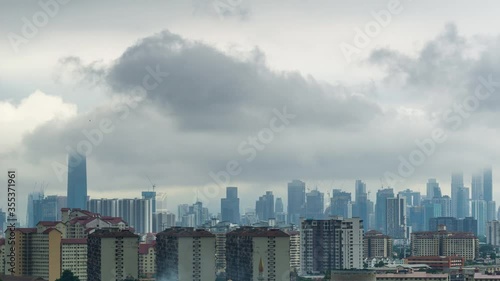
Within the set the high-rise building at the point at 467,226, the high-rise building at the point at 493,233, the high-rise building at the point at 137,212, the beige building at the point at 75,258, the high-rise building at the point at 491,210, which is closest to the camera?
the beige building at the point at 75,258

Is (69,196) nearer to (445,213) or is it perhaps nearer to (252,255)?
(445,213)

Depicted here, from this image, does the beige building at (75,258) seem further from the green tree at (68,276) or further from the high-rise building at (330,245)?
the high-rise building at (330,245)

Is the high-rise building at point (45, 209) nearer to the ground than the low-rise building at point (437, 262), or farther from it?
farther from it

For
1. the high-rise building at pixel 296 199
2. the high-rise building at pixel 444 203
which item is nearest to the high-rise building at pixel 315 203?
the high-rise building at pixel 296 199

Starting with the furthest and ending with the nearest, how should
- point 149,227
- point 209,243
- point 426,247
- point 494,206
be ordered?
1. point 494,206
2. point 149,227
3. point 426,247
4. point 209,243

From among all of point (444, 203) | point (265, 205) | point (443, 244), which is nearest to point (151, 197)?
point (265, 205)

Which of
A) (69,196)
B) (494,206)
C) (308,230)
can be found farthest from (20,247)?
(494,206)

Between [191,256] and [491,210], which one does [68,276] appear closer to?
[191,256]
